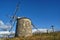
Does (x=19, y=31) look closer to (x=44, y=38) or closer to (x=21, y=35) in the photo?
(x=21, y=35)

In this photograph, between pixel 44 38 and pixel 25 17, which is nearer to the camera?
pixel 44 38

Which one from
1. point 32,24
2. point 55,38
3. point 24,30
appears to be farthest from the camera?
point 32,24

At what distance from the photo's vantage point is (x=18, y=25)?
4709 centimetres

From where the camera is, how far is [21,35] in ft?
153

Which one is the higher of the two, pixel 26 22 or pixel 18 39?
pixel 26 22

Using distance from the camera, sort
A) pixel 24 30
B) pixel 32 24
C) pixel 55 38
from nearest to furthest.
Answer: pixel 55 38 → pixel 24 30 → pixel 32 24

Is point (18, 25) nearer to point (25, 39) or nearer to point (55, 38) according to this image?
point (25, 39)

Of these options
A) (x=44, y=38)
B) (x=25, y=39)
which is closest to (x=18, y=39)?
(x=25, y=39)

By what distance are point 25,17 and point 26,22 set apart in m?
1.04

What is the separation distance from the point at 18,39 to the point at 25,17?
4869 mm

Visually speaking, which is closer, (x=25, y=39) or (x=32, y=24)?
(x=25, y=39)

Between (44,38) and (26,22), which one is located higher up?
(26,22)

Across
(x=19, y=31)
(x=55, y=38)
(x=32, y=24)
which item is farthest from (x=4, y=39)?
(x=55, y=38)

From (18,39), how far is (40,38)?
3.84 meters
